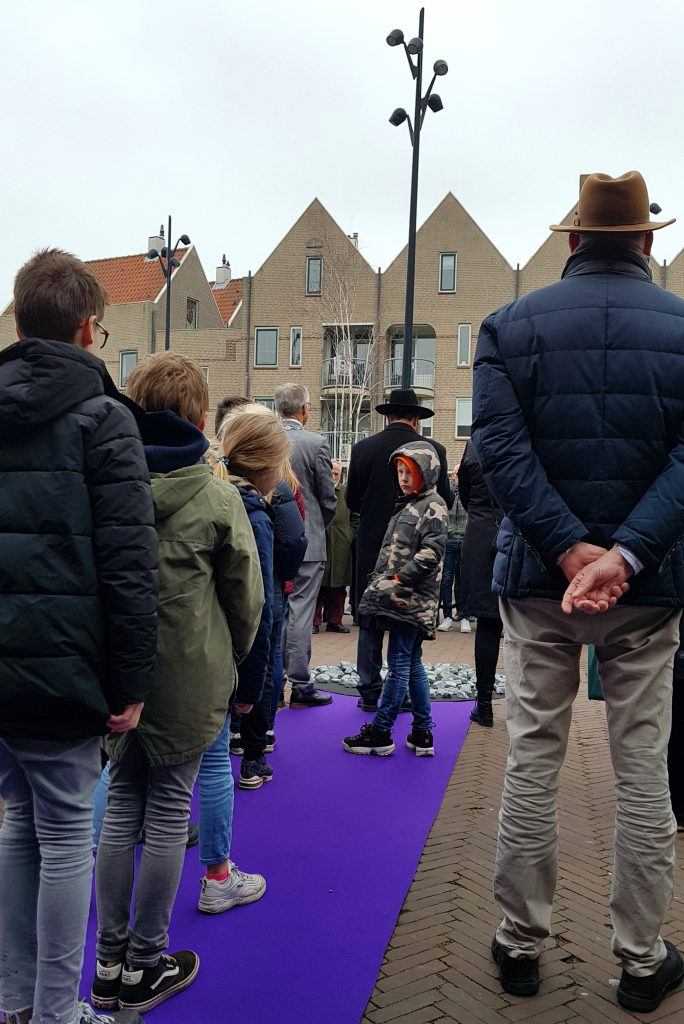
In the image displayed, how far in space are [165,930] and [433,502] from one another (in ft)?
9.11

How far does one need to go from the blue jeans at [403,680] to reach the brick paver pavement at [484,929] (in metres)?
0.42

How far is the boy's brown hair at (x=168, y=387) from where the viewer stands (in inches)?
102

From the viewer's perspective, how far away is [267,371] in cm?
3353

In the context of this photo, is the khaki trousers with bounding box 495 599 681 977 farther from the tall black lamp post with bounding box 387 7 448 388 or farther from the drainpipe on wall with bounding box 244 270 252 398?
the drainpipe on wall with bounding box 244 270 252 398

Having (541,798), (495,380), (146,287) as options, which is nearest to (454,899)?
(541,798)

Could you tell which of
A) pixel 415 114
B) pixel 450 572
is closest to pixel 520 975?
pixel 450 572

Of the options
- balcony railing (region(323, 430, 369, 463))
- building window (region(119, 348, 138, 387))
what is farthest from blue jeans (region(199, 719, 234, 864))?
building window (region(119, 348, 138, 387))

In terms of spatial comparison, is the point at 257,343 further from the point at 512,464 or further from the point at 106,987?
the point at 106,987

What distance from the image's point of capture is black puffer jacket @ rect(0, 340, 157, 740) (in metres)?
1.91

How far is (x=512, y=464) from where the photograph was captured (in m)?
2.47

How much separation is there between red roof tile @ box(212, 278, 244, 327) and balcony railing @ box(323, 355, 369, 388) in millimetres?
10006

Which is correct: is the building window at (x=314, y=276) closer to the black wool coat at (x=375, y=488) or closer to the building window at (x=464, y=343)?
the building window at (x=464, y=343)

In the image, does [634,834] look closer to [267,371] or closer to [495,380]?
[495,380]

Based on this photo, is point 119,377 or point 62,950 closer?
point 62,950
